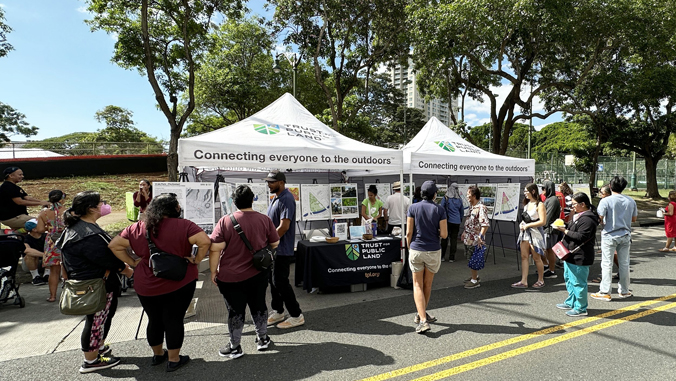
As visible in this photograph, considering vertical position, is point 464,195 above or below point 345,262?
above

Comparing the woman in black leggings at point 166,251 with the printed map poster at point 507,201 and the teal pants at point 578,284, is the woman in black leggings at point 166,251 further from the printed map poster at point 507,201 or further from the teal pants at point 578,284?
the printed map poster at point 507,201

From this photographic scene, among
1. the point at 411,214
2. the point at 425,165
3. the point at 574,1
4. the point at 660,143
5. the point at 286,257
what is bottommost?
the point at 286,257

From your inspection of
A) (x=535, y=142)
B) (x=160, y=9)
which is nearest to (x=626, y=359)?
(x=160, y=9)

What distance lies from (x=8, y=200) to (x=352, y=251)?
19.8 ft

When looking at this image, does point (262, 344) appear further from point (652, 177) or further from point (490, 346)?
point (652, 177)

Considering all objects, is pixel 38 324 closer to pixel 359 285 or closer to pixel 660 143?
pixel 359 285

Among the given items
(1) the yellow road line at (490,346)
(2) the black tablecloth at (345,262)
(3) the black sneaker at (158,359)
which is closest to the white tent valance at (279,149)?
A: (2) the black tablecloth at (345,262)

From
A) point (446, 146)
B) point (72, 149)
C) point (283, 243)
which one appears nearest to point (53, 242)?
point (283, 243)

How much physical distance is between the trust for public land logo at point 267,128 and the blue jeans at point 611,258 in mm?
5217

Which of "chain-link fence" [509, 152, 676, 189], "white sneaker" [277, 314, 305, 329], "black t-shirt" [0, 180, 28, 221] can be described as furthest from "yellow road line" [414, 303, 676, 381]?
"chain-link fence" [509, 152, 676, 189]

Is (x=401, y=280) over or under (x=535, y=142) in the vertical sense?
under

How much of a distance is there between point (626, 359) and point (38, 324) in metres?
6.60

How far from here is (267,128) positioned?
6.11 m

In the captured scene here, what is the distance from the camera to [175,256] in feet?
9.94
